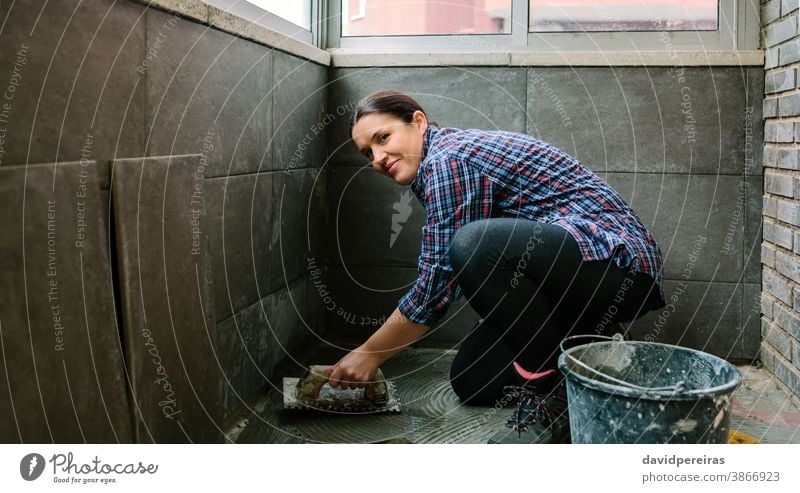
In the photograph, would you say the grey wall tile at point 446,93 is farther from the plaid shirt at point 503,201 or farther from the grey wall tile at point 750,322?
the grey wall tile at point 750,322

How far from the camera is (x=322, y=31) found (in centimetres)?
217

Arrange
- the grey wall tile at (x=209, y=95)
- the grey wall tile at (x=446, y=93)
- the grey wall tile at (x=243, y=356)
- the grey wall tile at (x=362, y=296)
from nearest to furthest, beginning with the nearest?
the grey wall tile at (x=209, y=95)
the grey wall tile at (x=243, y=356)
the grey wall tile at (x=446, y=93)
the grey wall tile at (x=362, y=296)

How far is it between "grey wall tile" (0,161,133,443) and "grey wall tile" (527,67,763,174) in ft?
4.52

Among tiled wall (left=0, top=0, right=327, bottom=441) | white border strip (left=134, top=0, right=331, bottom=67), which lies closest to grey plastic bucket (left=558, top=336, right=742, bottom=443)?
tiled wall (left=0, top=0, right=327, bottom=441)

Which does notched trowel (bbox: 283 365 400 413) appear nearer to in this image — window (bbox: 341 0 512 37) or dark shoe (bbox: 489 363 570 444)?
dark shoe (bbox: 489 363 570 444)

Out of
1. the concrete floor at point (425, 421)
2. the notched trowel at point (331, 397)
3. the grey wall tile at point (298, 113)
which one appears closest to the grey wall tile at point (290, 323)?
the concrete floor at point (425, 421)

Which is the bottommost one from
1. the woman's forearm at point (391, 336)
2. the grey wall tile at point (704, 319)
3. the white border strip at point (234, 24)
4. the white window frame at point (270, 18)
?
the grey wall tile at point (704, 319)

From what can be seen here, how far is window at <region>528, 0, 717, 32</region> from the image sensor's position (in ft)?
6.63

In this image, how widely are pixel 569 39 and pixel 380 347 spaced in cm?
120

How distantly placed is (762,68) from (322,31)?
1.29 meters

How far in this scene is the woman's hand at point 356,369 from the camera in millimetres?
1384

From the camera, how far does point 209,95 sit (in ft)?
4.50
